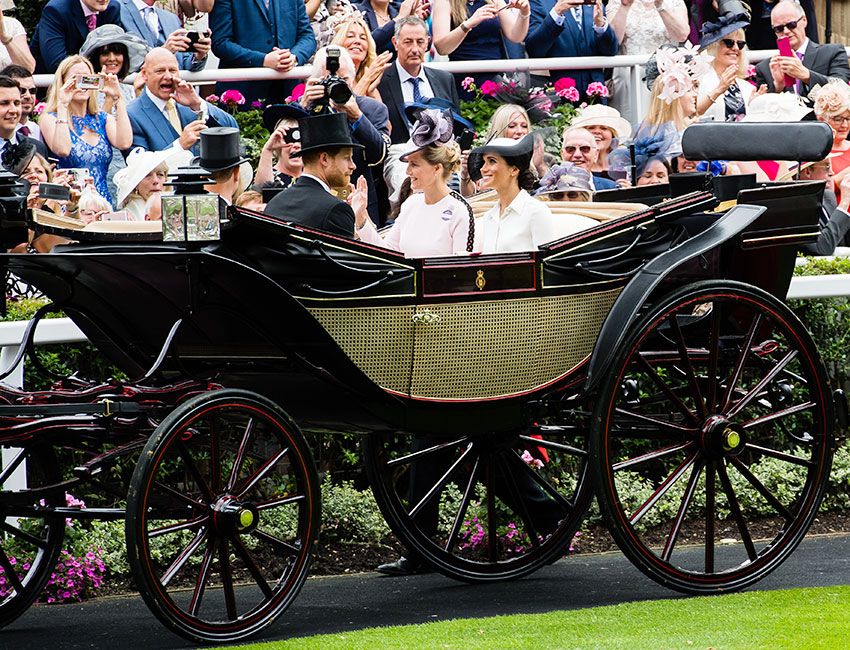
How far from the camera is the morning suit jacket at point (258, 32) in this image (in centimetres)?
1096

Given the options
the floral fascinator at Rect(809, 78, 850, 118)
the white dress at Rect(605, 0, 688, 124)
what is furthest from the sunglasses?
the floral fascinator at Rect(809, 78, 850, 118)

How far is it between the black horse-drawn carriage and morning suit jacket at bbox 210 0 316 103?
14.5ft

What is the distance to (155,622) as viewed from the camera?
6.16m

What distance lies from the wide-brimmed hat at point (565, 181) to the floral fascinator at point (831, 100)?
3.06m

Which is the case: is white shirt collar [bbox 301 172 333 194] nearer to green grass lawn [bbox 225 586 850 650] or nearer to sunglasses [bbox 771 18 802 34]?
green grass lawn [bbox 225 586 850 650]

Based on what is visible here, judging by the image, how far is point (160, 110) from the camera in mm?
9734

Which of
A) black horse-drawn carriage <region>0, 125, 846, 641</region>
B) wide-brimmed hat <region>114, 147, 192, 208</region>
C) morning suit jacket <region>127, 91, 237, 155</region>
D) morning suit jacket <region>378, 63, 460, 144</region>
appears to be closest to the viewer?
black horse-drawn carriage <region>0, 125, 846, 641</region>

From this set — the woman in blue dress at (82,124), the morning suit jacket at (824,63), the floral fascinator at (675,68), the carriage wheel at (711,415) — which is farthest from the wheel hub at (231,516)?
the morning suit jacket at (824,63)

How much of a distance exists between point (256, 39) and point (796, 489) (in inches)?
200

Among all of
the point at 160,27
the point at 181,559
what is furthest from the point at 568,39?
the point at 181,559

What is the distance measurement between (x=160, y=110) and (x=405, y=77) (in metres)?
1.98

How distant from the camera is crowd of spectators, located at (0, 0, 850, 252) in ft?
28.7

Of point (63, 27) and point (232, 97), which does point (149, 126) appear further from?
point (232, 97)

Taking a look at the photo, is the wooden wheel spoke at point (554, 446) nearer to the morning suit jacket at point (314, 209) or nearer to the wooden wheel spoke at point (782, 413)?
the wooden wheel spoke at point (782, 413)
